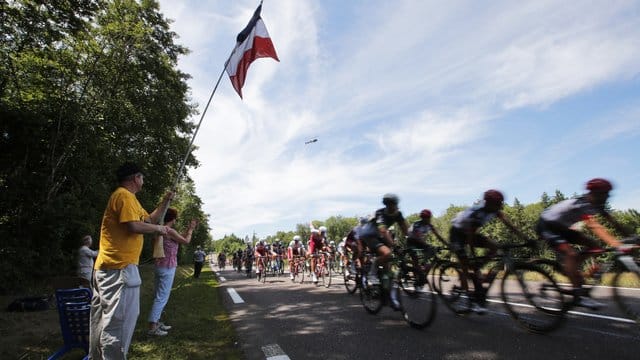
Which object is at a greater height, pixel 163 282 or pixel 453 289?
pixel 163 282

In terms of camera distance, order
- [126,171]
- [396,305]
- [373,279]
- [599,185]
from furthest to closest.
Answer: [373,279]
[396,305]
[599,185]
[126,171]

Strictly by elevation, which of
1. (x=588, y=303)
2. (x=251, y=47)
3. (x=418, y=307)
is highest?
(x=251, y=47)

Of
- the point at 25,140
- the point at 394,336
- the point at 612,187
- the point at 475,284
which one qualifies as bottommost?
the point at 394,336

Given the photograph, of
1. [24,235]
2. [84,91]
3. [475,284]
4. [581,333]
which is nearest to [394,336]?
[475,284]

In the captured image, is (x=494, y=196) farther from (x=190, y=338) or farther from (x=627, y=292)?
(x=190, y=338)

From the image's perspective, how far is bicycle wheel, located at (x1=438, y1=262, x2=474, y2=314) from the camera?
5699 millimetres

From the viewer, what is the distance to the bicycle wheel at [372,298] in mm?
6531

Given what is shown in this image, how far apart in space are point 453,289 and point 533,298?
1.25 metres

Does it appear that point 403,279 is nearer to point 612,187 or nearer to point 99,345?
point 612,187

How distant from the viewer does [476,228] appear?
18.5 ft

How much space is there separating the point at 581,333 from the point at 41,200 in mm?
16813

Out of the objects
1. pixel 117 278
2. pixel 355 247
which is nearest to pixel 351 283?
pixel 355 247

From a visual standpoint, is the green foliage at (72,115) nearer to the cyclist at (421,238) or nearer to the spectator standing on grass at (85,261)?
the spectator standing on grass at (85,261)

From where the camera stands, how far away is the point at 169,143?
2330cm
